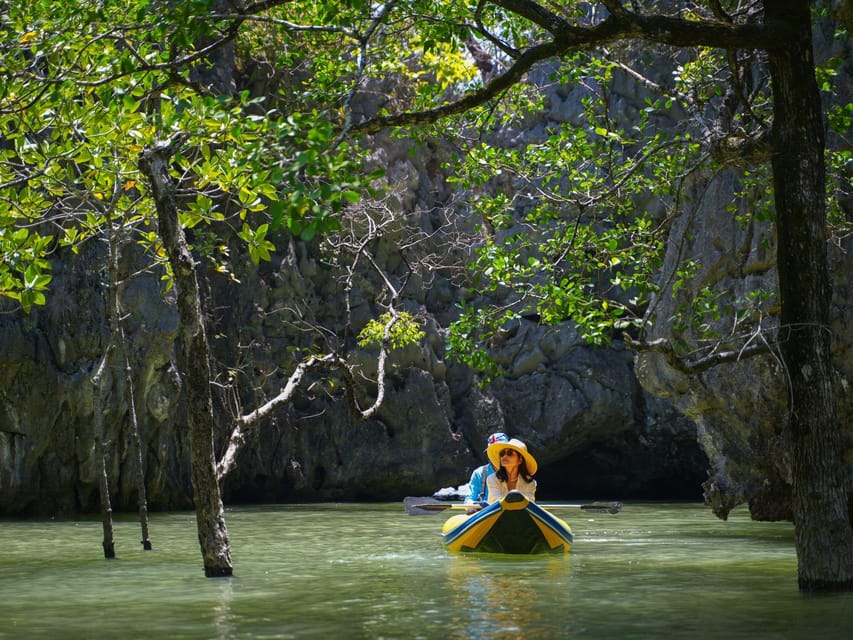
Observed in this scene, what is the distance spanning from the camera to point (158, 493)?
2405 centimetres

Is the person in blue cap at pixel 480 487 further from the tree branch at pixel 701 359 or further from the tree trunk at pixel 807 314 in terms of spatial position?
the tree trunk at pixel 807 314

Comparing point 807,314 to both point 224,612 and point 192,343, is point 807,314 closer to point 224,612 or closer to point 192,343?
point 224,612

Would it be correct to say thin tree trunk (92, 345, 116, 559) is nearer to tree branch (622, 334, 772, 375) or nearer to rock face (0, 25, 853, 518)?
tree branch (622, 334, 772, 375)

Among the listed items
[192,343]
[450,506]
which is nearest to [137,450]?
[192,343]

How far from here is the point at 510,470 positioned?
43.6 feet

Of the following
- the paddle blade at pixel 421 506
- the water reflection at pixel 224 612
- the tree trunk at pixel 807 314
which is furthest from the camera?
the paddle blade at pixel 421 506

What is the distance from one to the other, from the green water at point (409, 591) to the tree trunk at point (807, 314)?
0.39m

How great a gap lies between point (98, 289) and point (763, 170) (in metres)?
15.3

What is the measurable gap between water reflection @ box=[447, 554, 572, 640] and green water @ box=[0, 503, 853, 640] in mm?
17

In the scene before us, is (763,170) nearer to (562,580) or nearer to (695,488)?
(562,580)

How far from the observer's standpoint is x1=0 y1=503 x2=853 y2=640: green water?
6711 millimetres

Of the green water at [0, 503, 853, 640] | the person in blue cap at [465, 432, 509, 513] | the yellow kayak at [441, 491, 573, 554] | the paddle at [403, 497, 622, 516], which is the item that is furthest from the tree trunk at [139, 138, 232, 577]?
the paddle at [403, 497, 622, 516]

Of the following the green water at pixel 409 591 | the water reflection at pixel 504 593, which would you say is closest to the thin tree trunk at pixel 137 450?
the green water at pixel 409 591

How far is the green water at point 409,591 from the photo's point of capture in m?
6.71
